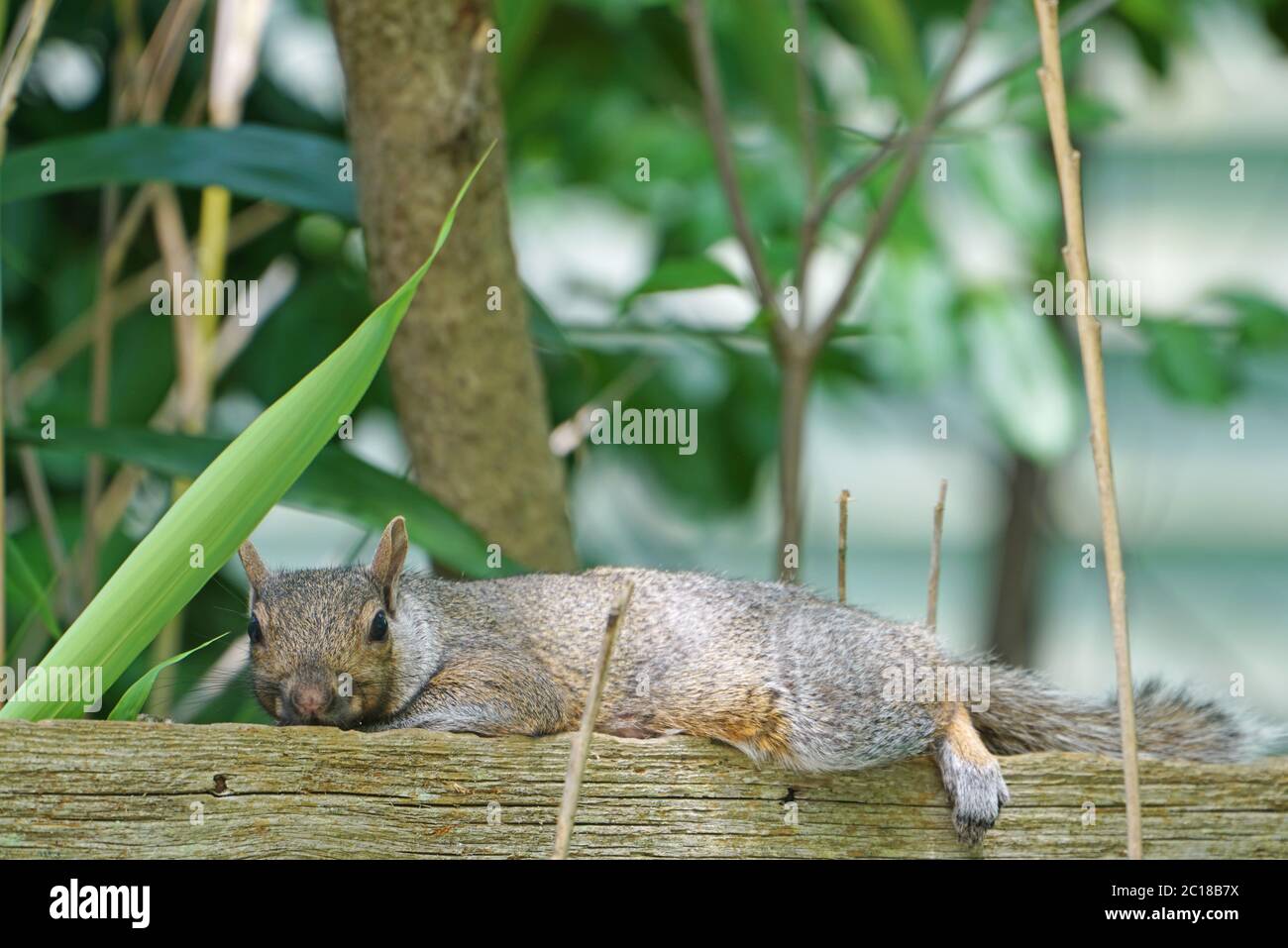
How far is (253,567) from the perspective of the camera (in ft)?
7.57

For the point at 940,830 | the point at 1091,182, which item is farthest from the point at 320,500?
the point at 1091,182

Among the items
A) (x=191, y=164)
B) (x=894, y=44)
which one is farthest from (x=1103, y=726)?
(x=191, y=164)

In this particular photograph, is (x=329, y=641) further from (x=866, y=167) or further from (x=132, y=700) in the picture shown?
(x=866, y=167)

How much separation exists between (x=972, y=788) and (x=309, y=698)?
0.90 m

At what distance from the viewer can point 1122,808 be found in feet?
6.81

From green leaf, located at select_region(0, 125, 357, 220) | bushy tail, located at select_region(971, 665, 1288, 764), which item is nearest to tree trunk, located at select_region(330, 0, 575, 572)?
green leaf, located at select_region(0, 125, 357, 220)

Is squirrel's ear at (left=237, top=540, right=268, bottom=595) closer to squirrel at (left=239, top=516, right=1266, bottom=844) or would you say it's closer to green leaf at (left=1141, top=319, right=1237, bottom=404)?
squirrel at (left=239, top=516, right=1266, bottom=844)

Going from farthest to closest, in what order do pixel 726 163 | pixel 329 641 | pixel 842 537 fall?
pixel 726 163 → pixel 842 537 → pixel 329 641

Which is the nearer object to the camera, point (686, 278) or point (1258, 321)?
point (686, 278)

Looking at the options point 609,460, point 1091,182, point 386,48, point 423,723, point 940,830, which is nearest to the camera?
point 940,830

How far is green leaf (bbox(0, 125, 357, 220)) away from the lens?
2.66 metres

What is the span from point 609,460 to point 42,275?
1.85 metres

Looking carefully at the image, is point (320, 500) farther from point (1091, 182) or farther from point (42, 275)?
point (1091, 182)

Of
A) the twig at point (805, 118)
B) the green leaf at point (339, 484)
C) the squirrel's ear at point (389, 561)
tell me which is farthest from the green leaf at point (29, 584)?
the twig at point (805, 118)
